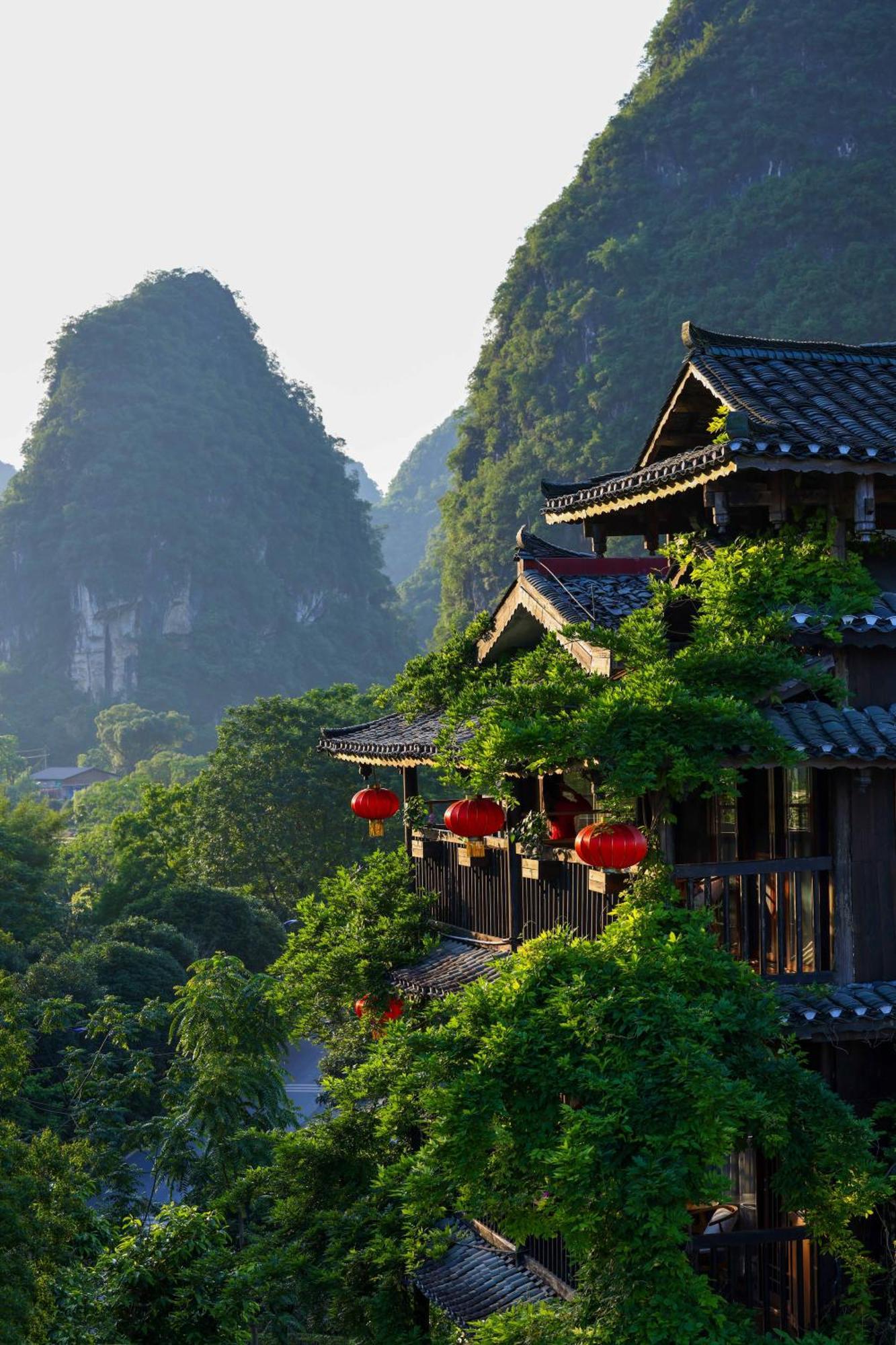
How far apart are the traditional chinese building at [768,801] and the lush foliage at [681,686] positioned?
0.17 m

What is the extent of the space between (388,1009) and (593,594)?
4.04 metres

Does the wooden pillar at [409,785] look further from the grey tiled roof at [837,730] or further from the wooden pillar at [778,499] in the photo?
the grey tiled roof at [837,730]

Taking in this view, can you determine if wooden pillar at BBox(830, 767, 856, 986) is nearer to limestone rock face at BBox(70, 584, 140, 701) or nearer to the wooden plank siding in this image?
the wooden plank siding

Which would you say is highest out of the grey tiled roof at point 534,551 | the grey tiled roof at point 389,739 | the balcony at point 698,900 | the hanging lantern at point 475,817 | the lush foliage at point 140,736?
the grey tiled roof at point 534,551

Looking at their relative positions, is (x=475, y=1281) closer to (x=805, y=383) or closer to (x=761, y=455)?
(x=761, y=455)

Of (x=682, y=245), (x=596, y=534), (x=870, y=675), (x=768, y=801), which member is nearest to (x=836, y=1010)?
(x=768, y=801)

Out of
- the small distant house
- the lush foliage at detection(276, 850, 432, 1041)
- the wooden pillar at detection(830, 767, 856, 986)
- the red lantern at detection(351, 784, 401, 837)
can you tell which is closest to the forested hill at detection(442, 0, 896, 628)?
the small distant house

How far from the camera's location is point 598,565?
1035 cm

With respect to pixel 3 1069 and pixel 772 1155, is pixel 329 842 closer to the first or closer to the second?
pixel 3 1069

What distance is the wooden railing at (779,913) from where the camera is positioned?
25.9ft

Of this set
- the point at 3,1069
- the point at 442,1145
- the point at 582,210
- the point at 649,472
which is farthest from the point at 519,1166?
the point at 582,210

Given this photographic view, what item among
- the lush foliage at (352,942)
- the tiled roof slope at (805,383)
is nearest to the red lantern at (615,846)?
the tiled roof slope at (805,383)

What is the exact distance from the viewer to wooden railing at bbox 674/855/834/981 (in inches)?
311

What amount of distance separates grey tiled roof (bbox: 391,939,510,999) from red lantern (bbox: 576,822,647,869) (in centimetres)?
206
